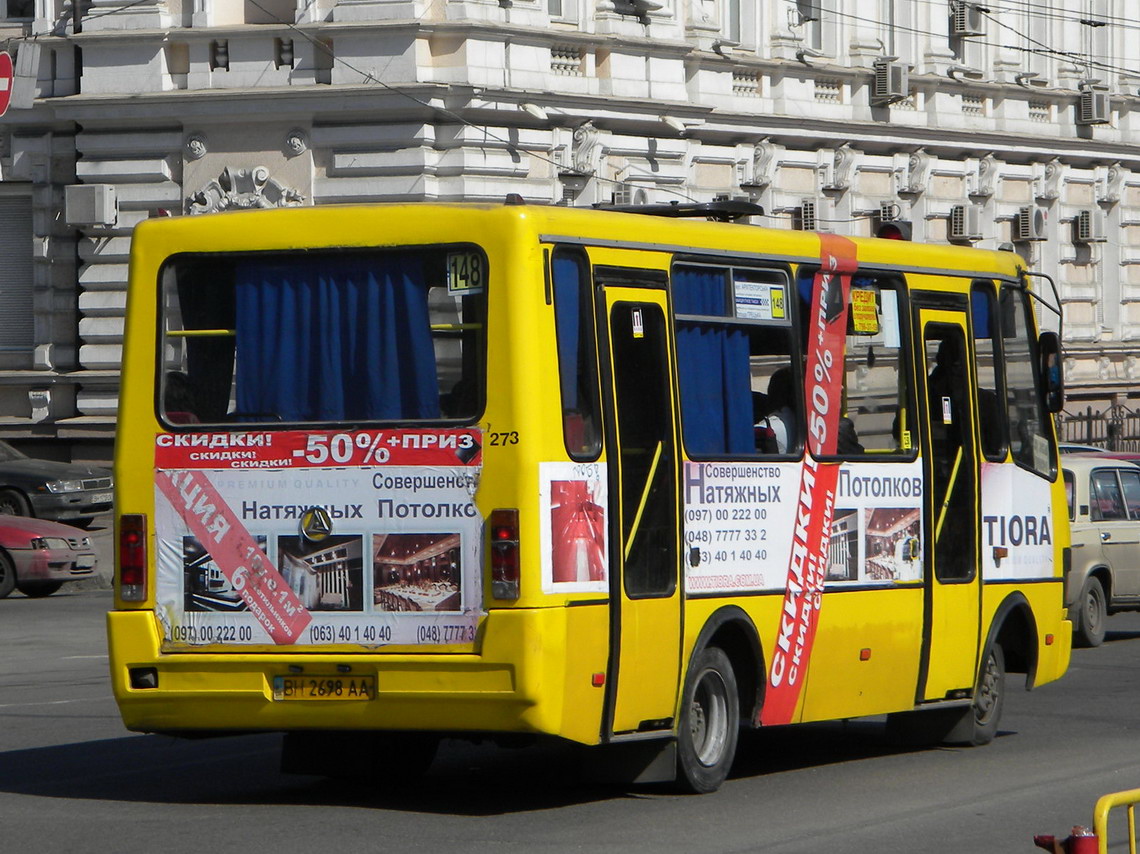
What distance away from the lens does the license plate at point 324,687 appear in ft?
31.8

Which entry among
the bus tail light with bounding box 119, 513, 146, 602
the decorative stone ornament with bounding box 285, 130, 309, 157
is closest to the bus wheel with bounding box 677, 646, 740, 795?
the bus tail light with bounding box 119, 513, 146, 602

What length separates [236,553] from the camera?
998 centimetres

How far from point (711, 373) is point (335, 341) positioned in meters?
1.88

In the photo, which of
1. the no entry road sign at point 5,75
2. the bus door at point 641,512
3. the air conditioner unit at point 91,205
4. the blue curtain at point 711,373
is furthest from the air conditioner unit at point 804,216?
the bus door at point 641,512

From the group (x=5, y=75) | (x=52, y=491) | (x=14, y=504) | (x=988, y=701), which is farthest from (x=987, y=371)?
(x=14, y=504)

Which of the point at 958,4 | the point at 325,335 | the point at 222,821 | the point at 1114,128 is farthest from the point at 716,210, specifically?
the point at 1114,128

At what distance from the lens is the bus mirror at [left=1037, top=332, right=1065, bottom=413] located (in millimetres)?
13330

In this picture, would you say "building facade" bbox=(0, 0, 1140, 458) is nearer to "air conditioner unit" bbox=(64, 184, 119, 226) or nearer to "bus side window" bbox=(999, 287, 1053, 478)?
"air conditioner unit" bbox=(64, 184, 119, 226)

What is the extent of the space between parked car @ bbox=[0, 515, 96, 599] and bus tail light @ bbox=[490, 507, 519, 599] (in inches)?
607

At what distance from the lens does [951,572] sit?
40.5 ft

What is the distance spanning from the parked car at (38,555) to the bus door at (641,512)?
588 inches

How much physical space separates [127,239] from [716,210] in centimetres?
2017

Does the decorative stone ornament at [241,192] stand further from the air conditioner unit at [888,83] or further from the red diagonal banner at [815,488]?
the red diagonal banner at [815,488]

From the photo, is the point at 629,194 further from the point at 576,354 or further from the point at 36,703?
the point at 576,354
